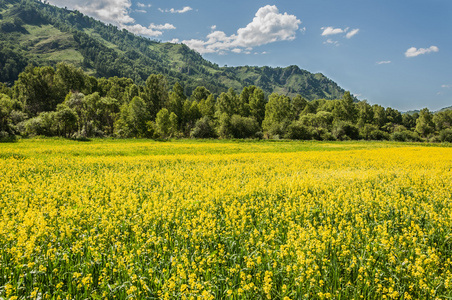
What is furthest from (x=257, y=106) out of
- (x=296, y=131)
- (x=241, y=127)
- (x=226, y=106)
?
(x=296, y=131)

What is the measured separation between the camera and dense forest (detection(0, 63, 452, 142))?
198 ft

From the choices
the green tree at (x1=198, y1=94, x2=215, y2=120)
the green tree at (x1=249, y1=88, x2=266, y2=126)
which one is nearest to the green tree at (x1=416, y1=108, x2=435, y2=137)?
the green tree at (x1=249, y1=88, x2=266, y2=126)

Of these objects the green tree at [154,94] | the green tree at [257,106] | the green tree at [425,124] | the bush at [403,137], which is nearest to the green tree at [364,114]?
the bush at [403,137]

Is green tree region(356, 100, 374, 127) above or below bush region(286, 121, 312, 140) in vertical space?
above

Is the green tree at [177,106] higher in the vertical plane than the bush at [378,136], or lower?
higher

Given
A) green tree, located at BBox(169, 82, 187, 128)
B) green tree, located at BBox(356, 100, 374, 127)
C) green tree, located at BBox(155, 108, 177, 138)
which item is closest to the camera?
green tree, located at BBox(155, 108, 177, 138)

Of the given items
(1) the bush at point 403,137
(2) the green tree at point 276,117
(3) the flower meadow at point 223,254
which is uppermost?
(2) the green tree at point 276,117

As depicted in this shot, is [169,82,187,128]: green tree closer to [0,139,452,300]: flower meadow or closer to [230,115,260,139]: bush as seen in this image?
[230,115,260,139]: bush

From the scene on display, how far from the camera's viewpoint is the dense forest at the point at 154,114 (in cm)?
6025

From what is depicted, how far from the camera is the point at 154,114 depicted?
8375 centimetres

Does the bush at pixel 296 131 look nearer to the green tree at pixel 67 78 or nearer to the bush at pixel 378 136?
the bush at pixel 378 136

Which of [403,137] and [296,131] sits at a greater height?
[296,131]

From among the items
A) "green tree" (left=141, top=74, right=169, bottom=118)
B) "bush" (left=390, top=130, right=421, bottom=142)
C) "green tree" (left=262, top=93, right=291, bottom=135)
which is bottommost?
"bush" (left=390, top=130, right=421, bottom=142)

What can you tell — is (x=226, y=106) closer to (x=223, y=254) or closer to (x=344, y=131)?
(x=344, y=131)
